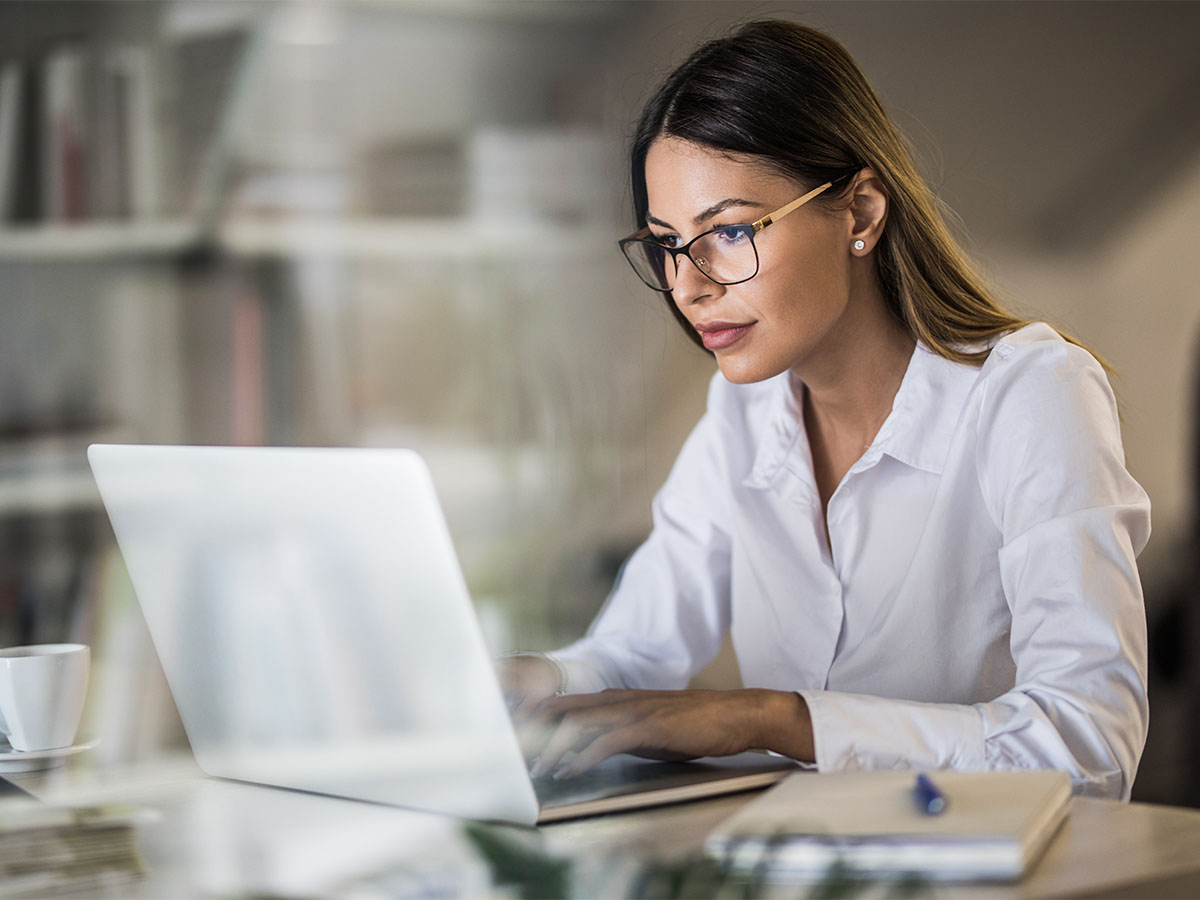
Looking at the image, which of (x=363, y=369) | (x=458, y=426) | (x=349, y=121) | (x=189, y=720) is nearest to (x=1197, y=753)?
(x=458, y=426)

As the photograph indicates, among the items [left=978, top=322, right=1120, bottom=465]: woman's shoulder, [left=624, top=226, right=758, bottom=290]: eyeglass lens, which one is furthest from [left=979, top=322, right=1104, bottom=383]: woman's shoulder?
[left=624, top=226, right=758, bottom=290]: eyeglass lens

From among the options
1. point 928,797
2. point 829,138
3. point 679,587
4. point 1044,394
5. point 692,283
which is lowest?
point 679,587

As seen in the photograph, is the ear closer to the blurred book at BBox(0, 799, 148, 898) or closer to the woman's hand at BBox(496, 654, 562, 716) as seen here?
the woman's hand at BBox(496, 654, 562, 716)

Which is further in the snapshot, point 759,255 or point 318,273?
point 318,273

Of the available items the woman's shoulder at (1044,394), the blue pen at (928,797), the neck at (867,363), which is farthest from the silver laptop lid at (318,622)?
the neck at (867,363)

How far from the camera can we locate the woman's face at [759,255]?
3.94 feet

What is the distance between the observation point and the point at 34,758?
94 cm

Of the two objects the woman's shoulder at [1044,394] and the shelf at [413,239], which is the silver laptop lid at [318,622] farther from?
the shelf at [413,239]

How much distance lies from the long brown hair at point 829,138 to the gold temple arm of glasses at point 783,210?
0.01 metres

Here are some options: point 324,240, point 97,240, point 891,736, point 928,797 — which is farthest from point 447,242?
point 928,797

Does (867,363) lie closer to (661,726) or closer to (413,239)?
(661,726)

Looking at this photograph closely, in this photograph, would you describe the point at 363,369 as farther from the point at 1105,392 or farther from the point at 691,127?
the point at 1105,392

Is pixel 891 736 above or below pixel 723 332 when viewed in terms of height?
below

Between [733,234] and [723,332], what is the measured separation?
0.31ft
